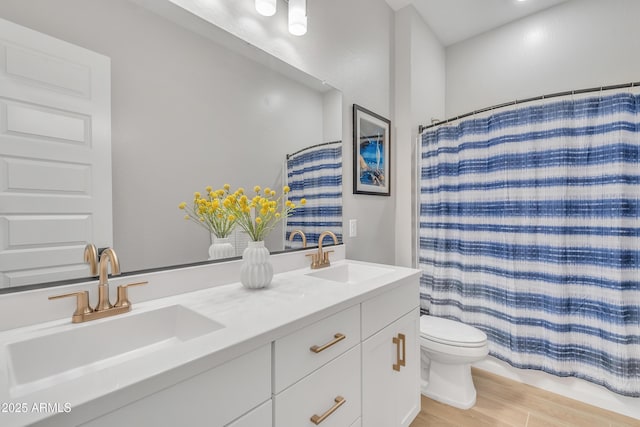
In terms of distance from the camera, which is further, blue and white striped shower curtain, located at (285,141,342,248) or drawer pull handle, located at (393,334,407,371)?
blue and white striped shower curtain, located at (285,141,342,248)

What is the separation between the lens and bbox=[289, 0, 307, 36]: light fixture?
1.40m

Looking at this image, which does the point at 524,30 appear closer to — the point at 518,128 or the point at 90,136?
the point at 518,128

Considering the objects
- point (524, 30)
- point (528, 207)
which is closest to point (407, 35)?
point (524, 30)

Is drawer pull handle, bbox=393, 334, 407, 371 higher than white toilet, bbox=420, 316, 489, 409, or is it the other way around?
drawer pull handle, bbox=393, 334, 407, 371

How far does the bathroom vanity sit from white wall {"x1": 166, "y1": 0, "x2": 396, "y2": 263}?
75cm

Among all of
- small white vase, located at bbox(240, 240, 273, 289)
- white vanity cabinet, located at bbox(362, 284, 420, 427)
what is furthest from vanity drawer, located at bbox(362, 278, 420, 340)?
small white vase, located at bbox(240, 240, 273, 289)

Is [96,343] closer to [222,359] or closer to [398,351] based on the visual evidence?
[222,359]

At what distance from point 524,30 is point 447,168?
138 centimetres

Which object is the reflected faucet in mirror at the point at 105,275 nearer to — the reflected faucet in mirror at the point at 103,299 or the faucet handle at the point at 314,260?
the reflected faucet in mirror at the point at 103,299

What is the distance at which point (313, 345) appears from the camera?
865mm

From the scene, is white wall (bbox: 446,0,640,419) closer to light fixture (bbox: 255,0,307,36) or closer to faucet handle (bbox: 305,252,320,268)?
faucet handle (bbox: 305,252,320,268)

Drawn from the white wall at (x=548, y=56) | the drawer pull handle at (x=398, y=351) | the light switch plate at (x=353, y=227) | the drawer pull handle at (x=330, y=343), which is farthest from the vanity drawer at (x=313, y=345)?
the white wall at (x=548, y=56)

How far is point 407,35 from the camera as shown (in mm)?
2232

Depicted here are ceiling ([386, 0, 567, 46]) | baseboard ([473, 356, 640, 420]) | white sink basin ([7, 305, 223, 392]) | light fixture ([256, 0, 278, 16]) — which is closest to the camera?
white sink basin ([7, 305, 223, 392])
